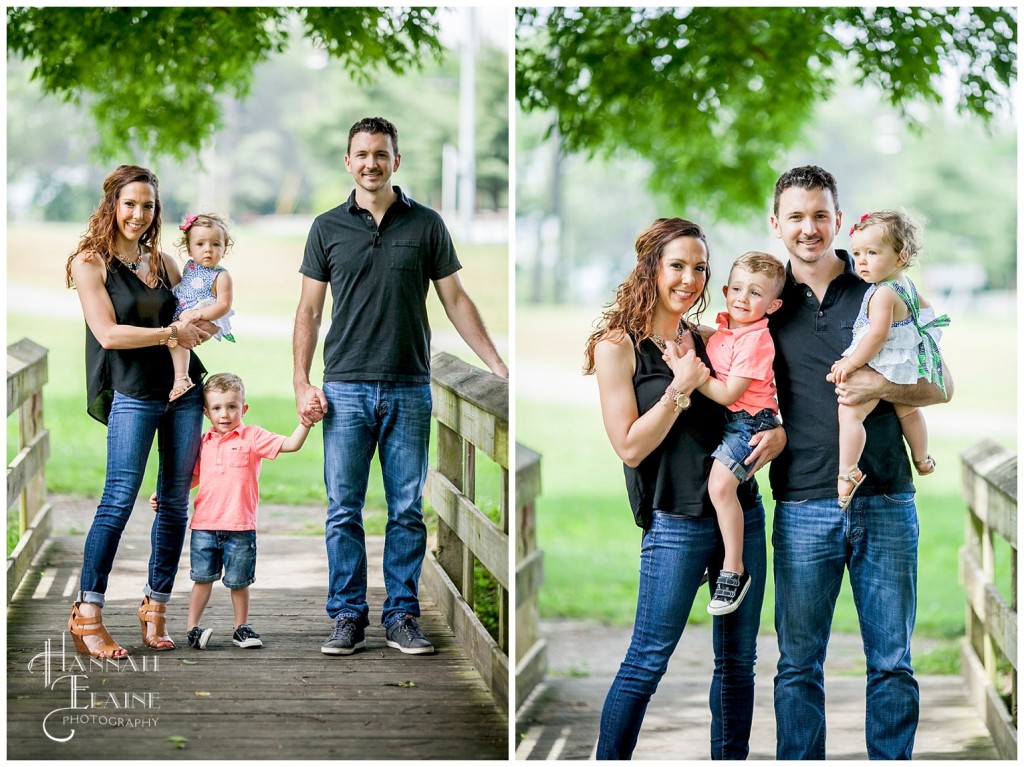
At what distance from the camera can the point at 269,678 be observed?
11.0 feet

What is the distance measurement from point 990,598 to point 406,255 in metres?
2.30

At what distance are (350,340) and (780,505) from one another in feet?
4.05

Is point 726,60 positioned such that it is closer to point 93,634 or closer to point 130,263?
point 130,263

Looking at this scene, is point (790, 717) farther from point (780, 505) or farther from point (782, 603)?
point (780, 505)

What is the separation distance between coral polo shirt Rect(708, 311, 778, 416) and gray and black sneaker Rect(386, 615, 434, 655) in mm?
1143

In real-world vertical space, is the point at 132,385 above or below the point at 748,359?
below

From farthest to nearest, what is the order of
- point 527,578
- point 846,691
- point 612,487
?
1. point 612,487
2. point 846,691
3. point 527,578

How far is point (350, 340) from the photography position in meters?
3.29

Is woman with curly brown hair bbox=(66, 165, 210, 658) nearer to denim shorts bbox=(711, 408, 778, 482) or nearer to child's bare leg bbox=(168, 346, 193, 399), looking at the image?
child's bare leg bbox=(168, 346, 193, 399)

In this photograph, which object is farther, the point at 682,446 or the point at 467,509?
the point at 467,509

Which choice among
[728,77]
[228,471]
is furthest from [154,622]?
[728,77]

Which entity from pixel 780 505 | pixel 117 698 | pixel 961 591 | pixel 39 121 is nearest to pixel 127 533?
pixel 117 698

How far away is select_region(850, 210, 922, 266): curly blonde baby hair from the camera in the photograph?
292 centimetres

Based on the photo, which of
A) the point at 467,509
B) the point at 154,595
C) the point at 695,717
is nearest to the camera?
the point at 154,595
